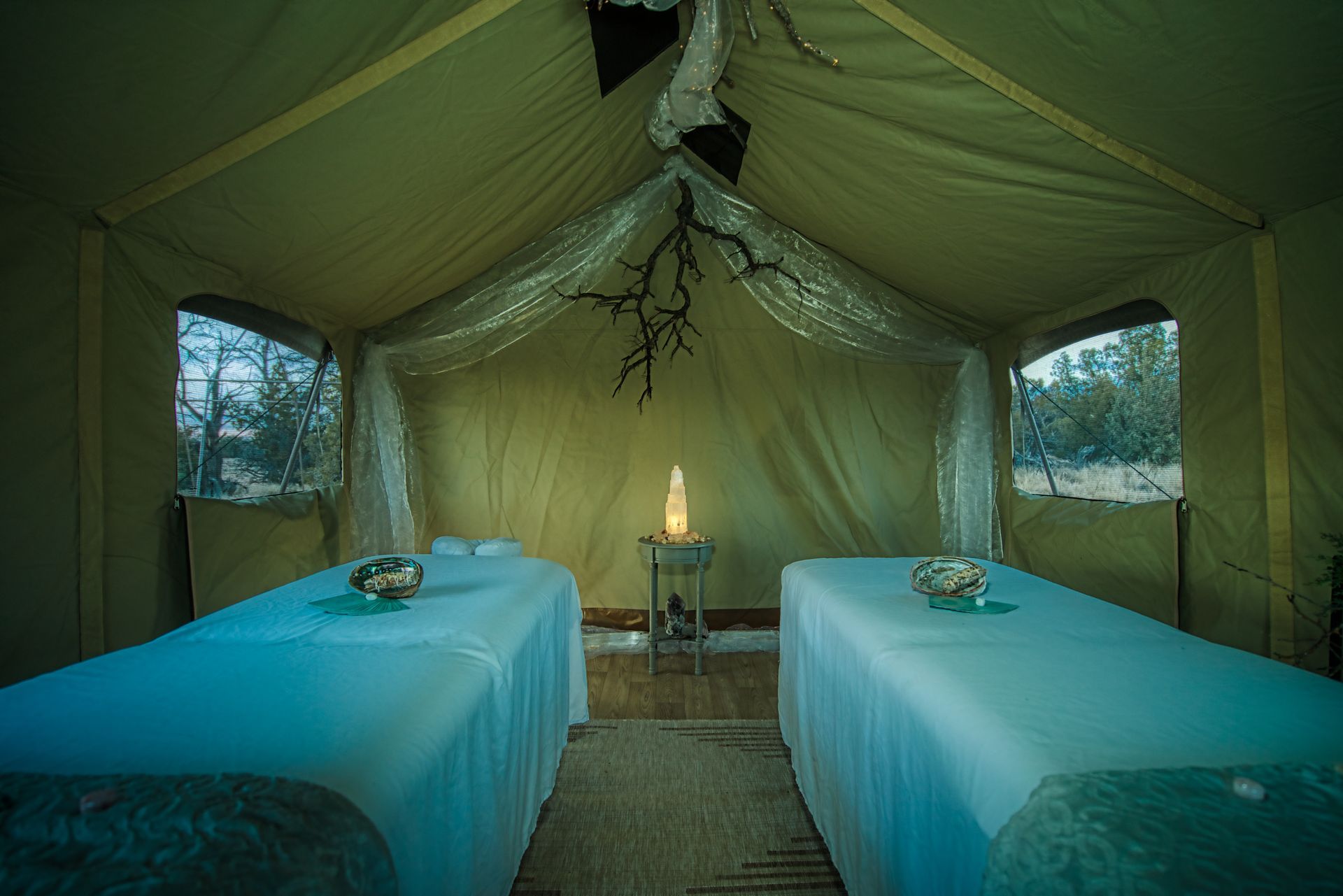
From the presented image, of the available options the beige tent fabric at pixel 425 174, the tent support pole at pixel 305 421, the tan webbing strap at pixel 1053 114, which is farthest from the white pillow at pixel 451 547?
the tan webbing strap at pixel 1053 114

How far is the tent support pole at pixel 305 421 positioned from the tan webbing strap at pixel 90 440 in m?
0.96

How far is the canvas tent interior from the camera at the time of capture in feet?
4.57

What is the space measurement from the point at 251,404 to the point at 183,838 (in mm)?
2194

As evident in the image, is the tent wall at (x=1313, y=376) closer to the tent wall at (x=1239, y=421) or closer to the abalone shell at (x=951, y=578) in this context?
the tent wall at (x=1239, y=421)

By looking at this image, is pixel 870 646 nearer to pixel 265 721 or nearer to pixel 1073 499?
pixel 265 721

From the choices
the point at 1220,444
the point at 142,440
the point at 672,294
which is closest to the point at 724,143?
the point at 672,294

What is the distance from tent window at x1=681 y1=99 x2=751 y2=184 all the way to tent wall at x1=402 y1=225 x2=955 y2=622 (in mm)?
761

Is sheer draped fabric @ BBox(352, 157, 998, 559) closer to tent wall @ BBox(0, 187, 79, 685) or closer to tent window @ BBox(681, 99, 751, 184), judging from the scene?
tent window @ BBox(681, 99, 751, 184)

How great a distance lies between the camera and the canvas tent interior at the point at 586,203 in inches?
54.8

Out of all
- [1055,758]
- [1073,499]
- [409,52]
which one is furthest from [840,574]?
[409,52]

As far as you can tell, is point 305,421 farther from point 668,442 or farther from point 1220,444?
point 1220,444

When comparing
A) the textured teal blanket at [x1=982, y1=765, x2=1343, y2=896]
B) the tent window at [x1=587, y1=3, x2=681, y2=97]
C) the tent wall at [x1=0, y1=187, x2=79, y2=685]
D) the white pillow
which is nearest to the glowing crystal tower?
the white pillow

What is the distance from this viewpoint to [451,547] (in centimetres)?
230

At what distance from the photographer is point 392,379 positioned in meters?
3.21
